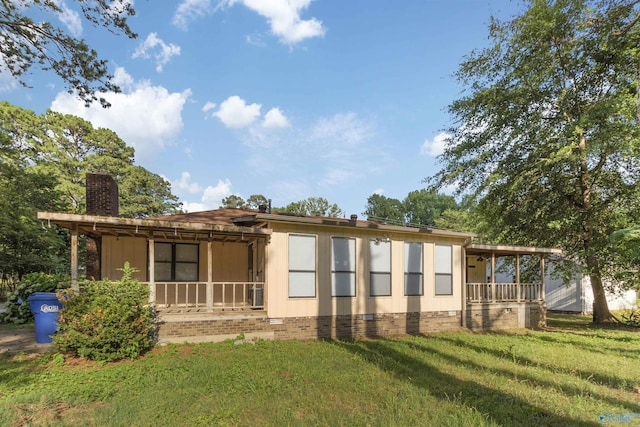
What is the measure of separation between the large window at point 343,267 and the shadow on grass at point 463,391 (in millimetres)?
1989

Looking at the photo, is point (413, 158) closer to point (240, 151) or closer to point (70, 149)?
point (240, 151)

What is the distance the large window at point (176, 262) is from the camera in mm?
10570

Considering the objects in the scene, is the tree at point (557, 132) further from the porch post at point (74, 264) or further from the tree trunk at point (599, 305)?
the porch post at point (74, 264)

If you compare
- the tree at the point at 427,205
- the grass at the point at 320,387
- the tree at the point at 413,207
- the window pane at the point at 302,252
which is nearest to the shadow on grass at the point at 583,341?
the grass at the point at 320,387

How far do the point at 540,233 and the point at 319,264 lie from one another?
1070 centimetres

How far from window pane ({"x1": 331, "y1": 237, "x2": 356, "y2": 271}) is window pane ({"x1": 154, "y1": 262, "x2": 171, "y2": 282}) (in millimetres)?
4839

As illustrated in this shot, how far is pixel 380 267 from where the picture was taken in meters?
10.6

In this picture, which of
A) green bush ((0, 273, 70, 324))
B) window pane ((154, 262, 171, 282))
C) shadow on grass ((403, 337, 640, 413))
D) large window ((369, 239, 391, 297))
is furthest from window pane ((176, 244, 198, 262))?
shadow on grass ((403, 337, 640, 413))

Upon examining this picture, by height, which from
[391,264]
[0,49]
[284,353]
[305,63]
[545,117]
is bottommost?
[284,353]

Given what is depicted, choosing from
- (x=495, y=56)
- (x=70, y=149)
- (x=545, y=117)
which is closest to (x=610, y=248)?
(x=545, y=117)

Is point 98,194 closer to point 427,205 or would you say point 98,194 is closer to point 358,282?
point 358,282

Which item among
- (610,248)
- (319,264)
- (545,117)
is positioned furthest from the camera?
(545,117)

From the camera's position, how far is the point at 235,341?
27.7 ft

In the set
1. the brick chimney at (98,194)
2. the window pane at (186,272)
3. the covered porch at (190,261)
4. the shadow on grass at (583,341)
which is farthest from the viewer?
the window pane at (186,272)
